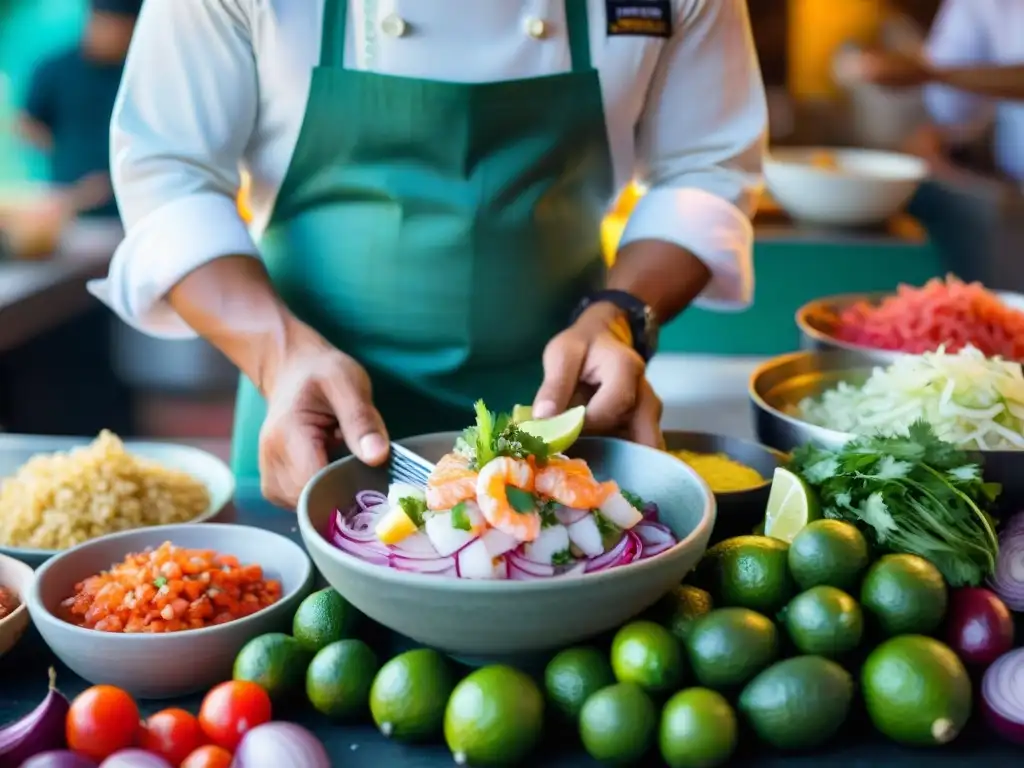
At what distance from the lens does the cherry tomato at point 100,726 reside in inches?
38.4

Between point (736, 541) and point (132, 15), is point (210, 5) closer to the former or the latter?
point (736, 541)

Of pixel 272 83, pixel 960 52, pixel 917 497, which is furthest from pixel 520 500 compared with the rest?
pixel 960 52

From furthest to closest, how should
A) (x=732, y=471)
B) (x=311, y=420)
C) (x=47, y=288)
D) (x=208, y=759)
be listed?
(x=47, y=288)
(x=732, y=471)
(x=311, y=420)
(x=208, y=759)

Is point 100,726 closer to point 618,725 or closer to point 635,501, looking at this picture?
point 618,725

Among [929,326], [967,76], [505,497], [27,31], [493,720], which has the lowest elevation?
[27,31]

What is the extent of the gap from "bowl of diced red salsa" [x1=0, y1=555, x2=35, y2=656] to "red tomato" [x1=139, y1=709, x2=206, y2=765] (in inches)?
9.3

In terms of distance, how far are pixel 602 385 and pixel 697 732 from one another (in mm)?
548

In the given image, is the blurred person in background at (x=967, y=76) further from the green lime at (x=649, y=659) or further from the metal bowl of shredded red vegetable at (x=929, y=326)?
the green lime at (x=649, y=659)

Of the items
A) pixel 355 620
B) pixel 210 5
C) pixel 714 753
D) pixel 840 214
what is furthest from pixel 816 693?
pixel 840 214

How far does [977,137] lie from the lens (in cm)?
452

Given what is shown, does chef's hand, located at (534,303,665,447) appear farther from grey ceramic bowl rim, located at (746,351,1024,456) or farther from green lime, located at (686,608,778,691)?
green lime, located at (686,608,778,691)

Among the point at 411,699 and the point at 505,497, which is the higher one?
the point at 505,497

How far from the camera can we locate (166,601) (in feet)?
3.86

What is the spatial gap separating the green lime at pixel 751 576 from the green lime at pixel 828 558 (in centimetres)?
2
